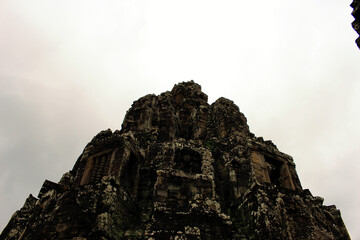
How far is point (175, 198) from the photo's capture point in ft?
48.1

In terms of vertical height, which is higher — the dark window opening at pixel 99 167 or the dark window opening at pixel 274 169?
the dark window opening at pixel 274 169

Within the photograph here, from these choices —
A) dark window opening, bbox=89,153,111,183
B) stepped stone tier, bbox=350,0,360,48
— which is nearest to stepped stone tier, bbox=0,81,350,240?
dark window opening, bbox=89,153,111,183

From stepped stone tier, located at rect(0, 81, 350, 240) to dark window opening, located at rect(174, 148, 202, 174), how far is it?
0.06 metres

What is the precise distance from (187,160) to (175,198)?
12.8 ft

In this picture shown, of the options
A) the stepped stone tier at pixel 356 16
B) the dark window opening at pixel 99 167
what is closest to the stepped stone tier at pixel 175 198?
the dark window opening at pixel 99 167

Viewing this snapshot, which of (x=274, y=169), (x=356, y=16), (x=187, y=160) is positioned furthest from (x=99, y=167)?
(x=356, y=16)

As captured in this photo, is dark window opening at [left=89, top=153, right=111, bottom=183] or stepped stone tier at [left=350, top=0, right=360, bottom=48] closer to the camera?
stepped stone tier at [left=350, top=0, right=360, bottom=48]

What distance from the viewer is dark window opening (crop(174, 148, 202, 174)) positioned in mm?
17844

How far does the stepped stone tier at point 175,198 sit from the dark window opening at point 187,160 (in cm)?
6

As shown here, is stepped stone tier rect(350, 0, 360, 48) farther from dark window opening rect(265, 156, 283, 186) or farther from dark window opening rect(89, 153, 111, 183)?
dark window opening rect(89, 153, 111, 183)

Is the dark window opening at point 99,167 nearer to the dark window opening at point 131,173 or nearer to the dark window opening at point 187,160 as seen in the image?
the dark window opening at point 131,173

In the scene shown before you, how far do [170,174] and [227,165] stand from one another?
5.37m

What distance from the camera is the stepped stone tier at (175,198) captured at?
1314 cm

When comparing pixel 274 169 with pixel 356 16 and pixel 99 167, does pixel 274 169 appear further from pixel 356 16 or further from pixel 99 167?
pixel 356 16
